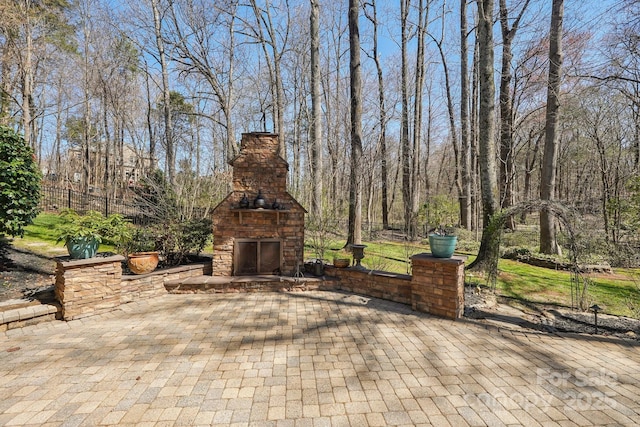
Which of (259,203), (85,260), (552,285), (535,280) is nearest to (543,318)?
(552,285)

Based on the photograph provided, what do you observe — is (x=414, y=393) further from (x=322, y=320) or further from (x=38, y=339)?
(x=38, y=339)

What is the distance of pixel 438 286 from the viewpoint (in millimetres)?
4004

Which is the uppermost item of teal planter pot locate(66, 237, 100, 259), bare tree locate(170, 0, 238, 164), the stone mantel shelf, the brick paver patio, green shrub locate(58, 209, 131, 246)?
bare tree locate(170, 0, 238, 164)

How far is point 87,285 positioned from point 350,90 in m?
7.71

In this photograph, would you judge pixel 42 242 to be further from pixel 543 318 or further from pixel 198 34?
pixel 543 318

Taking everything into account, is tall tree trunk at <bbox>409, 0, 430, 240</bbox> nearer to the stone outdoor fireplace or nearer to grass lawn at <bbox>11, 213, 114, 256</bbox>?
the stone outdoor fireplace

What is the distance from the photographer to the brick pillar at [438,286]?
12.7ft

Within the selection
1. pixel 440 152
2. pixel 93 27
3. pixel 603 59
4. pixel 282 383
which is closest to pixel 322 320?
pixel 282 383

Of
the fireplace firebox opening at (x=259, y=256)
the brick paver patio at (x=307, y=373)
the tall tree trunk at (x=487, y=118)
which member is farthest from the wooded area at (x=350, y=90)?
the brick paver patio at (x=307, y=373)

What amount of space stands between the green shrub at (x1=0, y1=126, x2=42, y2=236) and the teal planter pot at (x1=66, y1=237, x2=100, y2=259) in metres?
1.47

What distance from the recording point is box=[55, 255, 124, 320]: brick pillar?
3.72 metres

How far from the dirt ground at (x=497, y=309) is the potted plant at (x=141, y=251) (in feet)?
3.69

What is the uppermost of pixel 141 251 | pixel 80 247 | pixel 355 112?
pixel 355 112

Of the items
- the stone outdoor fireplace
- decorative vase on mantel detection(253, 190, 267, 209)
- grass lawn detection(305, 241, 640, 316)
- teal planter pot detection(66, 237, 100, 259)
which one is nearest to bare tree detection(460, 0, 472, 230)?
grass lawn detection(305, 241, 640, 316)
